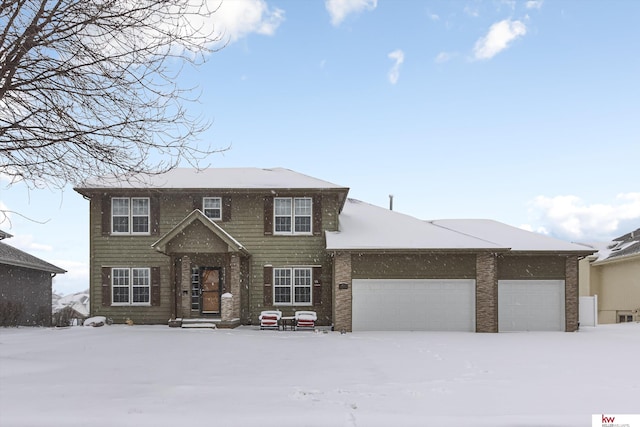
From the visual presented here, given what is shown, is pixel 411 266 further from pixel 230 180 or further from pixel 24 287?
pixel 24 287

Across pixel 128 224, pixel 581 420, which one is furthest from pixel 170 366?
pixel 128 224

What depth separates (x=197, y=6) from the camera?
32.6 feet

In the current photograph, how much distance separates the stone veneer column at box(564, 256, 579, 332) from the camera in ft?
74.2

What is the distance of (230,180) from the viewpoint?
24891 millimetres

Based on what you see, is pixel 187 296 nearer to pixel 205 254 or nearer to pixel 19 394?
pixel 205 254

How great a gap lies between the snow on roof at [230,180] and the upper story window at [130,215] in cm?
71

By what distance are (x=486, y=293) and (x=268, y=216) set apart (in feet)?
31.1

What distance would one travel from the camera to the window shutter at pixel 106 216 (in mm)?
24078

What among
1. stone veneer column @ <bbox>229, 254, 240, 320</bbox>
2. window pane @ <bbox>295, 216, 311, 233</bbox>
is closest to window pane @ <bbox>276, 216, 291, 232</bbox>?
window pane @ <bbox>295, 216, 311, 233</bbox>

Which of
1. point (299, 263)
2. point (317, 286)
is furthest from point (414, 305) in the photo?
point (299, 263)

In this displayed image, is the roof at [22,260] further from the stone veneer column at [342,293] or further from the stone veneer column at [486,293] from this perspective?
the stone veneer column at [486,293]

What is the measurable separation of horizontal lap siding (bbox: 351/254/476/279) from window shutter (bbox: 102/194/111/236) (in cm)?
1068

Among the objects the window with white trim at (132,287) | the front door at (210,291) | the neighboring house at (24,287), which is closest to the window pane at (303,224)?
the front door at (210,291)

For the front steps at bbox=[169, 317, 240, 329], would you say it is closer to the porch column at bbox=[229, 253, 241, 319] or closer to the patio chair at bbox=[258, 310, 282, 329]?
the porch column at bbox=[229, 253, 241, 319]
